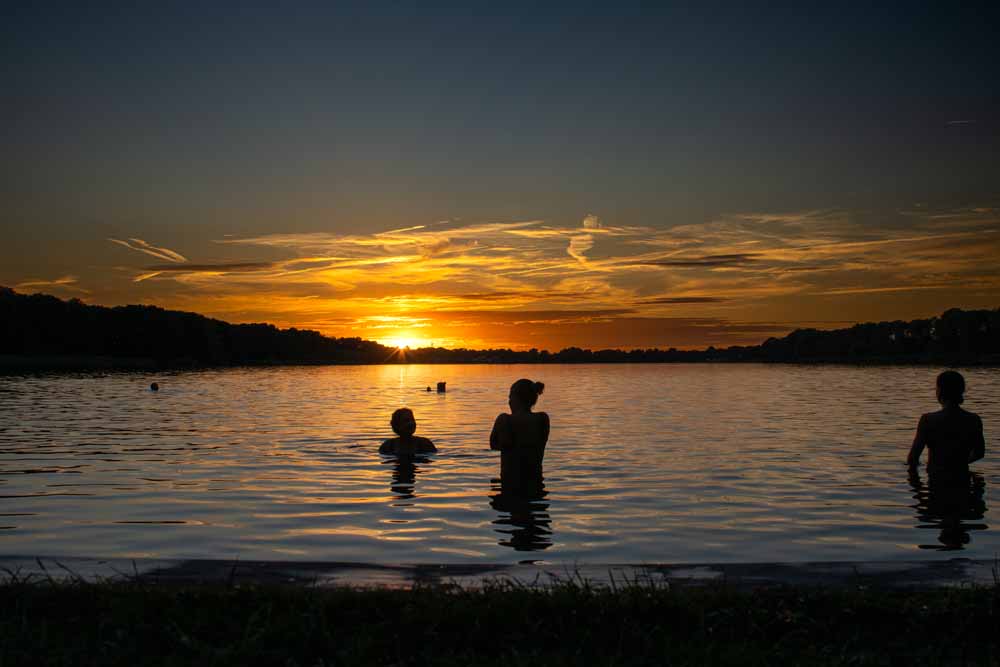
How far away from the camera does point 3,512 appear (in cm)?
1405

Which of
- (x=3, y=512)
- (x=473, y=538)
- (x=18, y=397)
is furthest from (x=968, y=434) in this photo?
(x=18, y=397)

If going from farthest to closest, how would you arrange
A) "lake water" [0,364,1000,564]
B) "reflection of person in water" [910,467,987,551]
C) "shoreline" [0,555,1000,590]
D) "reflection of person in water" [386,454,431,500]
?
"reflection of person in water" [386,454,431,500] → "reflection of person in water" [910,467,987,551] → "lake water" [0,364,1000,564] → "shoreline" [0,555,1000,590]

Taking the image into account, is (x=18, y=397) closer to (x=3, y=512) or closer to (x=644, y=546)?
(x=3, y=512)

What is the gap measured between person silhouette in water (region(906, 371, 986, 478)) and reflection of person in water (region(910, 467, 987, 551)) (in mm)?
127

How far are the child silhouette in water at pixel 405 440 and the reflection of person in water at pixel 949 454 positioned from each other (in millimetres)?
10678

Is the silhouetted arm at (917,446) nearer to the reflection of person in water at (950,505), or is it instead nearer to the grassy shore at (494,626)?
the reflection of person in water at (950,505)

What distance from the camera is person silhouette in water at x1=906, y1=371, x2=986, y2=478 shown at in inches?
537

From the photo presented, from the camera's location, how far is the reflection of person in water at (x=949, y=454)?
13.6m

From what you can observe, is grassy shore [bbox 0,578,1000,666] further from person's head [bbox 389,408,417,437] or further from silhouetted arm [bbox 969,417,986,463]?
person's head [bbox 389,408,417,437]

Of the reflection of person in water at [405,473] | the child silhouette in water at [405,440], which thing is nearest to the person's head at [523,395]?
the reflection of person in water at [405,473]

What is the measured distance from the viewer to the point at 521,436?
14086mm

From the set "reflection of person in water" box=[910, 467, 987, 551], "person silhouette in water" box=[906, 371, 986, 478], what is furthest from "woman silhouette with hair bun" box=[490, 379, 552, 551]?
"person silhouette in water" box=[906, 371, 986, 478]

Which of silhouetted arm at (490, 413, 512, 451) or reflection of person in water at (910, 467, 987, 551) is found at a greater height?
silhouetted arm at (490, 413, 512, 451)

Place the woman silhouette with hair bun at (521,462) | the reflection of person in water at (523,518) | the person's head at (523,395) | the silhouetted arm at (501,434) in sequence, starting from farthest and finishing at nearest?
the silhouetted arm at (501,434) < the person's head at (523,395) < the woman silhouette with hair bun at (521,462) < the reflection of person in water at (523,518)
